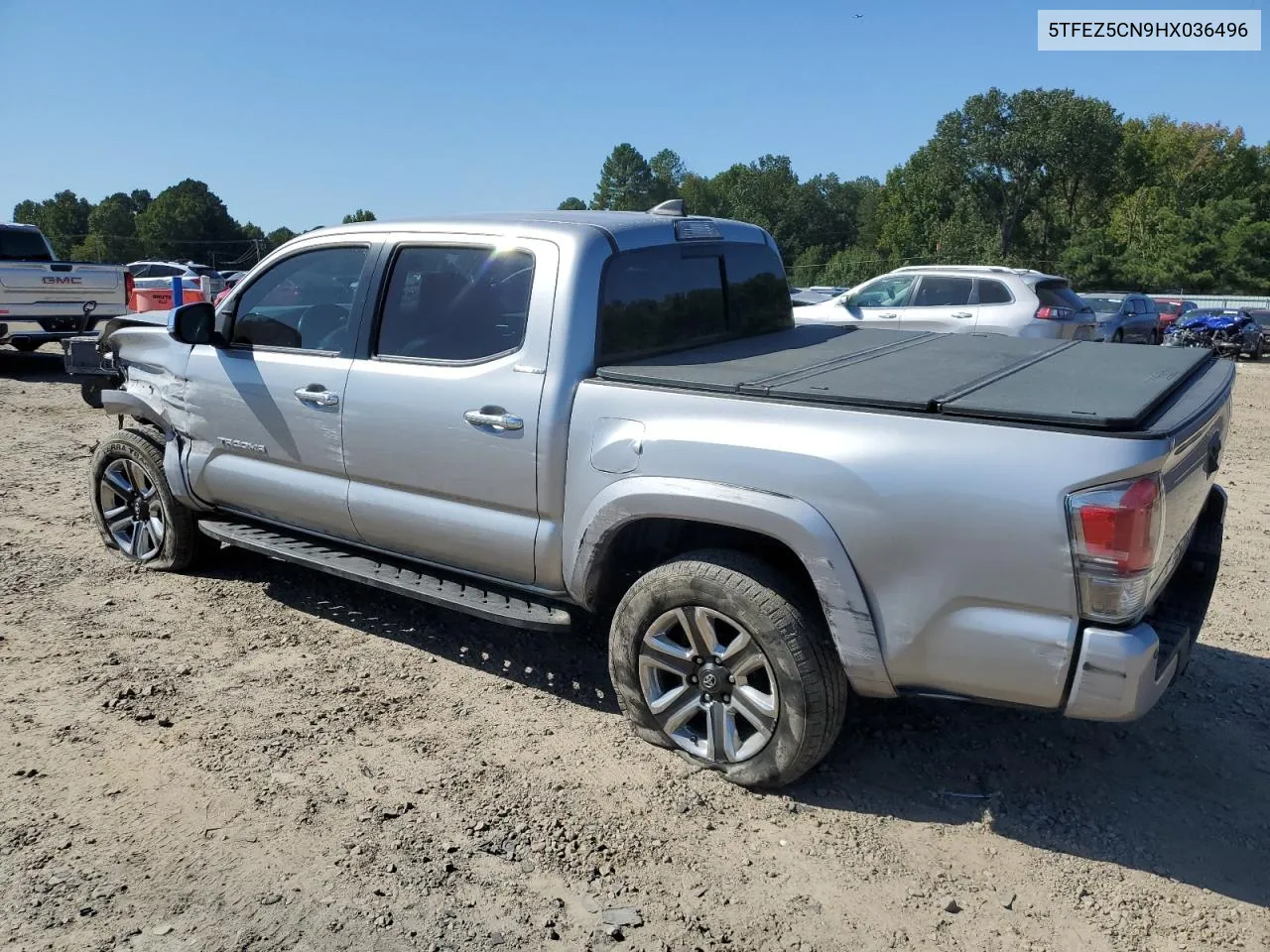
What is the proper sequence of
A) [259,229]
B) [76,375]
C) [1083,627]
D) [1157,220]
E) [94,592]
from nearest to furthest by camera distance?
1. [1083,627]
2. [94,592]
3. [76,375]
4. [1157,220]
5. [259,229]

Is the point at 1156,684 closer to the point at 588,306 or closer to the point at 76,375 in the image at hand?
the point at 588,306

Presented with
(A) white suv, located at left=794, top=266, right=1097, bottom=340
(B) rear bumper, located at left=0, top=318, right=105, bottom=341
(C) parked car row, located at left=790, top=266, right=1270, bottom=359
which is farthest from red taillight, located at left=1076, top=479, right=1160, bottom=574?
(B) rear bumper, located at left=0, top=318, right=105, bottom=341

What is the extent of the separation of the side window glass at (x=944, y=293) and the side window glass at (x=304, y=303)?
1018 centimetres

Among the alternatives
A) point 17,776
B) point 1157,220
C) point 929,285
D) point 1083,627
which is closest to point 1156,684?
point 1083,627

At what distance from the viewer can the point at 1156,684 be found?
2.80m

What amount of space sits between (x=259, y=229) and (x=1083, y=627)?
11619cm

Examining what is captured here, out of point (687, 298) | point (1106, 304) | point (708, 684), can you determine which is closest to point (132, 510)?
point (687, 298)

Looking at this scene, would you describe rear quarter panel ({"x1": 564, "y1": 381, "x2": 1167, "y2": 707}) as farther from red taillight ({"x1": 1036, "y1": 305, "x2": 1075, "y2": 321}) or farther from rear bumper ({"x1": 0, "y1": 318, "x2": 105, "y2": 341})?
rear bumper ({"x1": 0, "y1": 318, "x2": 105, "y2": 341})

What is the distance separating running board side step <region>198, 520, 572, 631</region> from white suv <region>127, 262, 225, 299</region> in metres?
19.7

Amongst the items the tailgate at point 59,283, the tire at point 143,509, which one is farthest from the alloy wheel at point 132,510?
the tailgate at point 59,283

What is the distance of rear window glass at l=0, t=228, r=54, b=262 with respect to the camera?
Result: 47.2ft

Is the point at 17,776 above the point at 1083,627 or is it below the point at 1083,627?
below

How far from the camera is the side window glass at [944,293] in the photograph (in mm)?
13039

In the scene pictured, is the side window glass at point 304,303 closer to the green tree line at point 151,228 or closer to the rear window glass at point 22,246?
the rear window glass at point 22,246
